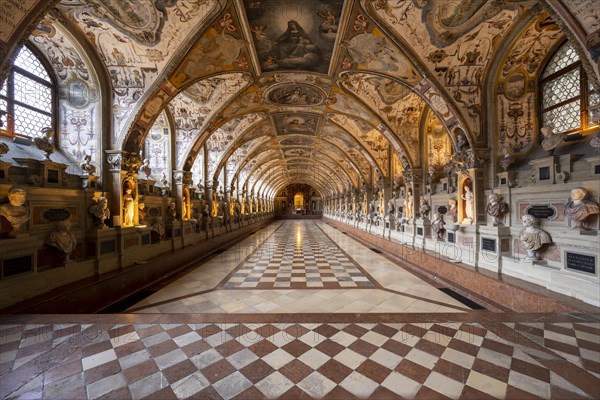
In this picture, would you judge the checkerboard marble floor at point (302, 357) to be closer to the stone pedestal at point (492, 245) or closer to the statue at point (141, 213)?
the stone pedestal at point (492, 245)

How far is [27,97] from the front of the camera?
19.0ft

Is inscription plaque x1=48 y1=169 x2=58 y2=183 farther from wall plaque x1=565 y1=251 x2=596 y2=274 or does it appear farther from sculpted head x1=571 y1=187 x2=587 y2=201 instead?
wall plaque x1=565 y1=251 x2=596 y2=274

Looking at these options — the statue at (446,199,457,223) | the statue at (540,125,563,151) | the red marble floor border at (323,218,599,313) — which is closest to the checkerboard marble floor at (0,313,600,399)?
the red marble floor border at (323,218,599,313)

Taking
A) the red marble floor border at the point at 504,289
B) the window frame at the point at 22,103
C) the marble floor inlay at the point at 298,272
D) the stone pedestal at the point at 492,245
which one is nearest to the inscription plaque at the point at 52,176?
the window frame at the point at 22,103

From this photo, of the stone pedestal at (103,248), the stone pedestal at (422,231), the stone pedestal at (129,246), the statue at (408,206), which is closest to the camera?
the stone pedestal at (103,248)

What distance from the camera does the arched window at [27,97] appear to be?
531 centimetres

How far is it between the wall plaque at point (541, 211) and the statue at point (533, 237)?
176 millimetres

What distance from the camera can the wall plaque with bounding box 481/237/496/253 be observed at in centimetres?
631

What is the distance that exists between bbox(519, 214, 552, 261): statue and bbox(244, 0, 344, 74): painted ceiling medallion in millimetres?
7076

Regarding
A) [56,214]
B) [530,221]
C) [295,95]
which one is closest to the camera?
[530,221]

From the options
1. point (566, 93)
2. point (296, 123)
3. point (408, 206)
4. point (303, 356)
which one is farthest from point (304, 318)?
point (296, 123)

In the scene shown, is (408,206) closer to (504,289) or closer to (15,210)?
(504,289)

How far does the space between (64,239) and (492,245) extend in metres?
11.2

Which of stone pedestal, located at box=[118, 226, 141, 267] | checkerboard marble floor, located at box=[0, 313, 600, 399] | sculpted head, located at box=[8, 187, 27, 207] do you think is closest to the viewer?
checkerboard marble floor, located at box=[0, 313, 600, 399]
